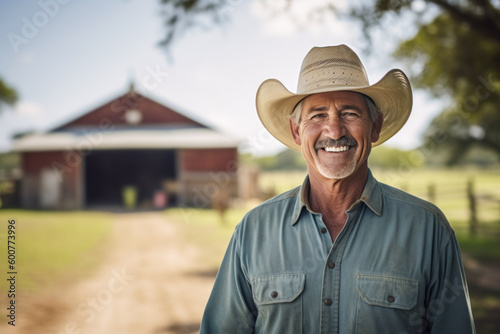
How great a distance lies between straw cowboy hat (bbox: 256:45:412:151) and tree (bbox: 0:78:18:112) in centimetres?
2914

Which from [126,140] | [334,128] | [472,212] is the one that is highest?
[126,140]

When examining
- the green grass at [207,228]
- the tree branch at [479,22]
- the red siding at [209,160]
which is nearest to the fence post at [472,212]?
the tree branch at [479,22]

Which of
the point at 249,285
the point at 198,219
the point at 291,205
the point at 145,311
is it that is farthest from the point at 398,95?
the point at 198,219

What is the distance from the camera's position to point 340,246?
2010 mm

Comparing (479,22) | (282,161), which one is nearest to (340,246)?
(479,22)

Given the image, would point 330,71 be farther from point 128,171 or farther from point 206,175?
point 128,171

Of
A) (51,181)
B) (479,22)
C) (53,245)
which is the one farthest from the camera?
(51,181)

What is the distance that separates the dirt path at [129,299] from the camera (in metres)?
5.10

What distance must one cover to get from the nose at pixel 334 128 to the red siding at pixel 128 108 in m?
22.1

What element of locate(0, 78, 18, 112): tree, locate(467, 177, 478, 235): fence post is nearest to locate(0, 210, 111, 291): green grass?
locate(467, 177, 478, 235): fence post

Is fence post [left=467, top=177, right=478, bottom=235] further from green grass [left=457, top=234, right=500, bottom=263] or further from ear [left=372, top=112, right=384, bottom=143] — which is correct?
ear [left=372, top=112, right=384, bottom=143]

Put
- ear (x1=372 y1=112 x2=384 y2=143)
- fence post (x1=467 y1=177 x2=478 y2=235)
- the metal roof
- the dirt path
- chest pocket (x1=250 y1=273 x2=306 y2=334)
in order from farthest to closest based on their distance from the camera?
the metal roof < fence post (x1=467 y1=177 x2=478 y2=235) < the dirt path < ear (x1=372 y1=112 x2=384 y2=143) < chest pocket (x1=250 y1=273 x2=306 y2=334)

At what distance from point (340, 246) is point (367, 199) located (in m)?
0.29

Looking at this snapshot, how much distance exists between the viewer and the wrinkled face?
84.2 inches
